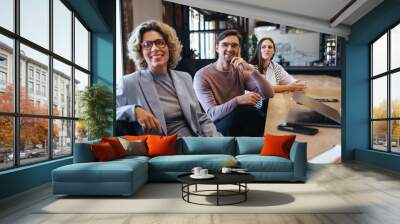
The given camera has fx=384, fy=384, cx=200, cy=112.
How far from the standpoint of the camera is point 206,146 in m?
7.02

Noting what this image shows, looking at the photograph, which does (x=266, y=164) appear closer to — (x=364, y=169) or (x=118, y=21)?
(x=364, y=169)

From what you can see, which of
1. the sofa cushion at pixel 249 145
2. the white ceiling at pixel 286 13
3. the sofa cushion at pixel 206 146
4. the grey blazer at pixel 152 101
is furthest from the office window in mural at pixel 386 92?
the grey blazer at pixel 152 101

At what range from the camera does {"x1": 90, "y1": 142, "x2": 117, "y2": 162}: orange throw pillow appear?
5.62 m

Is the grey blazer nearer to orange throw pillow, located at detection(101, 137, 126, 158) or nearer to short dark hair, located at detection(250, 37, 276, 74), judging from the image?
short dark hair, located at detection(250, 37, 276, 74)

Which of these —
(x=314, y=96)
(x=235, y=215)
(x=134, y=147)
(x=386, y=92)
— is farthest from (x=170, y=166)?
(x=386, y=92)

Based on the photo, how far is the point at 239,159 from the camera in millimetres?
6230

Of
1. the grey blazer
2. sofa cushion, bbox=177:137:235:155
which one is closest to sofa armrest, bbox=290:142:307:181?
sofa cushion, bbox=177:137:235:155

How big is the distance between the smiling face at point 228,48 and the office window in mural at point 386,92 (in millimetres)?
3245

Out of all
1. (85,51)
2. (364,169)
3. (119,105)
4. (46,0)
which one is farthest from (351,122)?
(46,0)

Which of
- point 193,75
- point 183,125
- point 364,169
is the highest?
point 193,75

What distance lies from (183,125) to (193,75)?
3.98ft

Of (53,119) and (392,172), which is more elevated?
(53,119)

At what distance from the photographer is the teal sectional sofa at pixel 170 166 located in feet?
15.9

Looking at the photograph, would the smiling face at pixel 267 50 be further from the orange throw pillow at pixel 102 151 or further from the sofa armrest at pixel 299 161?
the orange throw pillow at pixel 102 151
